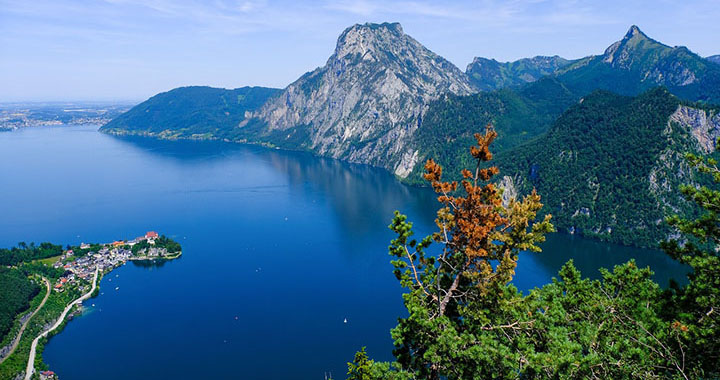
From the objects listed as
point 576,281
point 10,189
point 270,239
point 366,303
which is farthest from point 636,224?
point 10,189

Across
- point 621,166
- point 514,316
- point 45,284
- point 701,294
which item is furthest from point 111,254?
point 621,166

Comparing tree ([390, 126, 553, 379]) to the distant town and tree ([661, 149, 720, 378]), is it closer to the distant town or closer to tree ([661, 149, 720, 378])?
tree ([661, 149, 720, 378])

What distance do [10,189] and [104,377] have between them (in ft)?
549

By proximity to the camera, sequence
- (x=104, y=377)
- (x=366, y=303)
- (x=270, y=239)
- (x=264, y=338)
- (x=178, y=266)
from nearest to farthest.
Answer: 1. (x=104, y=377)
2. (x=264, y=338)
3. (x=366, y=303)
4. (x=178, y=266)
5. (x=270, y=239)

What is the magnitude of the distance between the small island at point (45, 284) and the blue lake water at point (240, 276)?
3.00m

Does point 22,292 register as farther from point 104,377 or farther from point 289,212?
point 289,212

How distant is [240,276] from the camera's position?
99125 millimetres

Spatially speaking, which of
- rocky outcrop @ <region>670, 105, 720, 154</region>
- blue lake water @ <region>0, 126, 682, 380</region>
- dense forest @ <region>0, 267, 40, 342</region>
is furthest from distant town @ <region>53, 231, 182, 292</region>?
rocky outcrop @ <region>670, 105, 720, 154</region>

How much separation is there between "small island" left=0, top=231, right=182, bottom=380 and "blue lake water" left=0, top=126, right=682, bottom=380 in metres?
3.00

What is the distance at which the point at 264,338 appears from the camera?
240 feet

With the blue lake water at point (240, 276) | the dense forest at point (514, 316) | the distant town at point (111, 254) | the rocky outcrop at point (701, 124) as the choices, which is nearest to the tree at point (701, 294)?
the dense forest at point (514, 316)

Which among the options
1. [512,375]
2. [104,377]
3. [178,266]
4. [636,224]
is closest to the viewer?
[512,375]

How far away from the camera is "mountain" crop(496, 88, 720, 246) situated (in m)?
135

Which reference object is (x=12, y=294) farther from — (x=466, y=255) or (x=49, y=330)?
(x=466, y=255)
